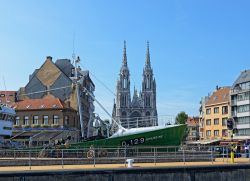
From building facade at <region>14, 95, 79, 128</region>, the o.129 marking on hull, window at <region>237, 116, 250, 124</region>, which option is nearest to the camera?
the o.129 marking on hull

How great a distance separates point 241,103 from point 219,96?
12.4 m

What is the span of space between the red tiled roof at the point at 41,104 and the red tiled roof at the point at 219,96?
147ft

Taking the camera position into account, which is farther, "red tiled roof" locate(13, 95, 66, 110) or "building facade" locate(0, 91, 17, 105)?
"building facade" locate(0, 91, 17, 105)

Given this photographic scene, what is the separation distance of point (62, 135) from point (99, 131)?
2308cm

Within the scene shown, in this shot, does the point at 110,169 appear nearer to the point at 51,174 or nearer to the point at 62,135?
the point at 51,174

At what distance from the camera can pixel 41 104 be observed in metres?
66.3

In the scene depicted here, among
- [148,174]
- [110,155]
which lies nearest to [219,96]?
[110,155]

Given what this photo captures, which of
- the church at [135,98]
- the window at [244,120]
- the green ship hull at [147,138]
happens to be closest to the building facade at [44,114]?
the green ship hull at [147,138]

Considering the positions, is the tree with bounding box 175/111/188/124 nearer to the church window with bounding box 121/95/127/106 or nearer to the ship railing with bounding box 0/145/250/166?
the church window with bounding box 121/95/127/106

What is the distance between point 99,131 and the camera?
41.2 m

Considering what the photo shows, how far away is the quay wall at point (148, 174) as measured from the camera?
2206 centimetres

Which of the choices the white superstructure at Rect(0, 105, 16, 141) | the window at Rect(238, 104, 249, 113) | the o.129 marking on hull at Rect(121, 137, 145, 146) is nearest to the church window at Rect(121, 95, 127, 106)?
the window at Rect(238, 104, 249, 113)

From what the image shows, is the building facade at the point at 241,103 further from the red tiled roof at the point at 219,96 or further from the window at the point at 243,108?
the red tiled roof at the point at 219,96

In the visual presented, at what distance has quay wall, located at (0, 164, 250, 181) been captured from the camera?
2206 cm
